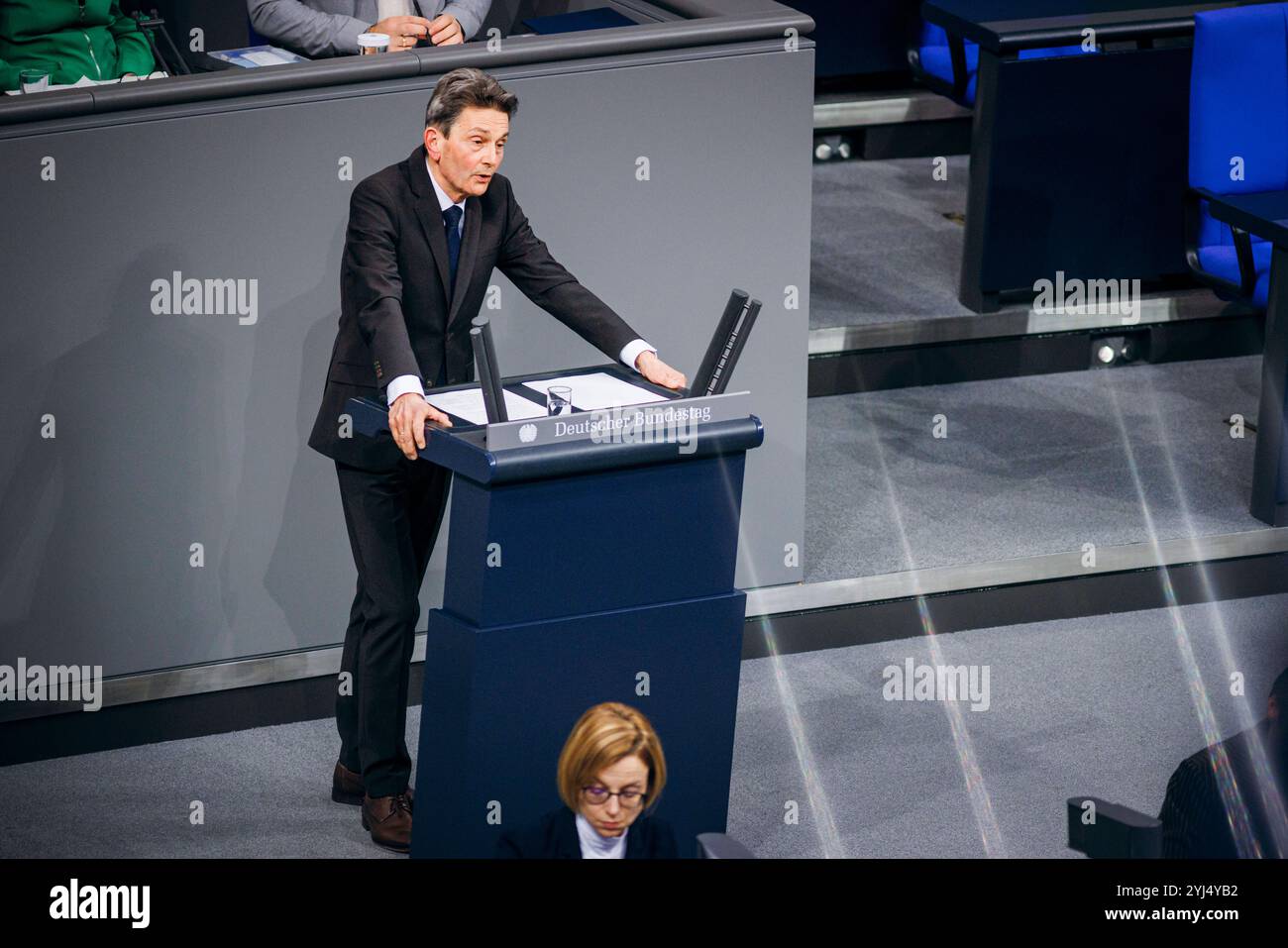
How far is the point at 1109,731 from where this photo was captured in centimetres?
460

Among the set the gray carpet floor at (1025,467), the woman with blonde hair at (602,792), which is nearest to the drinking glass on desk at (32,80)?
the woman with blonde hair at (602,792)

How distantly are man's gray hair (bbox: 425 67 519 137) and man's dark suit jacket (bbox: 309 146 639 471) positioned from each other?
0.13 m

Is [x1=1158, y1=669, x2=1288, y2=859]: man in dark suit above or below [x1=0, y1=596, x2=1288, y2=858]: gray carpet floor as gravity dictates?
above

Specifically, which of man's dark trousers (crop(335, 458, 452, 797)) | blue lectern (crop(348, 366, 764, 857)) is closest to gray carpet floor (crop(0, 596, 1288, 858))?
man's dark trousers (crop(335, 458, 452, 797))

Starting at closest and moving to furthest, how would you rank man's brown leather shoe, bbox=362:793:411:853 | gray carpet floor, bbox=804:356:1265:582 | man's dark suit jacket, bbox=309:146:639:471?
man's dark suit jacket, bbox=309:146:639:471 < man's brown leather shoe, bbox=362:793:411:853 < gray carpet floor, bbox=804:356:1265:582

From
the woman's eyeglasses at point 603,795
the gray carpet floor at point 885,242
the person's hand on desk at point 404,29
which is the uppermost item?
the person's hand on desk at point 404,29

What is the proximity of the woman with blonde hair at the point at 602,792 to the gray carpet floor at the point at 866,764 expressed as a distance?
960 mm

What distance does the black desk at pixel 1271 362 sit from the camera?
5.30m

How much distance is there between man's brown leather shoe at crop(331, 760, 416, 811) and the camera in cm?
421

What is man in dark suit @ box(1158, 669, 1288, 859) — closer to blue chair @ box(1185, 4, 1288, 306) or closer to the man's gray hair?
the man's gray hair

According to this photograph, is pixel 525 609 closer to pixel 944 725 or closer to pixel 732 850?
pixel 732 850

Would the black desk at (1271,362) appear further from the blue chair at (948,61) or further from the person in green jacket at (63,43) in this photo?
the person in green jacket at (63,43)

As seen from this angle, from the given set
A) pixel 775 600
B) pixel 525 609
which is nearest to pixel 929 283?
pixel 775 600
